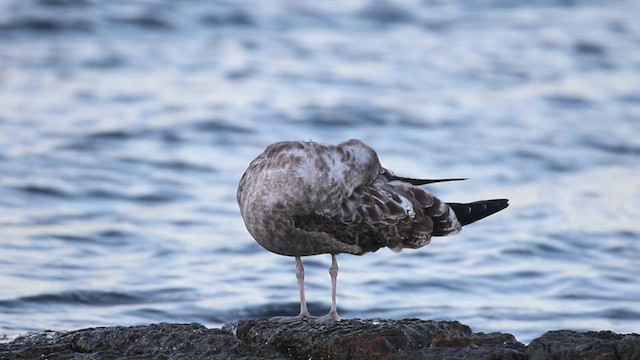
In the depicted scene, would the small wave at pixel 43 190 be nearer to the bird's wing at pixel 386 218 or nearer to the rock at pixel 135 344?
the rock at pixel 135 344

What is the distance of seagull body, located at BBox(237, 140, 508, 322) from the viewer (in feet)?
21.6

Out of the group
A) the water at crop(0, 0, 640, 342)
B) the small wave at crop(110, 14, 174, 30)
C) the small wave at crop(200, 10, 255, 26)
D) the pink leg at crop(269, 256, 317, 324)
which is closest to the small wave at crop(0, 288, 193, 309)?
the water at crop(0, 0, 640, 342)

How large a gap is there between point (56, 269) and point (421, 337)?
5634 mm

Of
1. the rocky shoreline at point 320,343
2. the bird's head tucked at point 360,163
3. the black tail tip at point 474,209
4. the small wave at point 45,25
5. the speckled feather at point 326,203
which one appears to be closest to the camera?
the rocky shoreline at point 320,343

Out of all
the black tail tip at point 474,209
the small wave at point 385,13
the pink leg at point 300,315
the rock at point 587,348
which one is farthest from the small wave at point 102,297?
the small wave at point 385,13

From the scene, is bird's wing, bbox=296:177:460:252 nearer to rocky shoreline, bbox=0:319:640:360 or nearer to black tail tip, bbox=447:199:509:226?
black tail tip, bbox=447:199:509:226

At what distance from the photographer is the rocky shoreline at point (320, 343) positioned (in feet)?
18.5

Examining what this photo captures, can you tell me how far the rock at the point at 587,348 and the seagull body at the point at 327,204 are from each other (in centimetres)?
148

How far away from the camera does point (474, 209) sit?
7.59m

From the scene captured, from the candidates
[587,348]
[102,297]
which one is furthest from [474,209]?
[102,297]

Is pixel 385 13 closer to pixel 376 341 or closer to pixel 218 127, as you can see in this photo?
pixel 218 127

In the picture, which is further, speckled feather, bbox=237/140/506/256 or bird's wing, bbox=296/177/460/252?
bird's wing, bbox=296/177/460/252

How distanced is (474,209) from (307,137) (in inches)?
363

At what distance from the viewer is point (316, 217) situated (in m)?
A: 6.66
